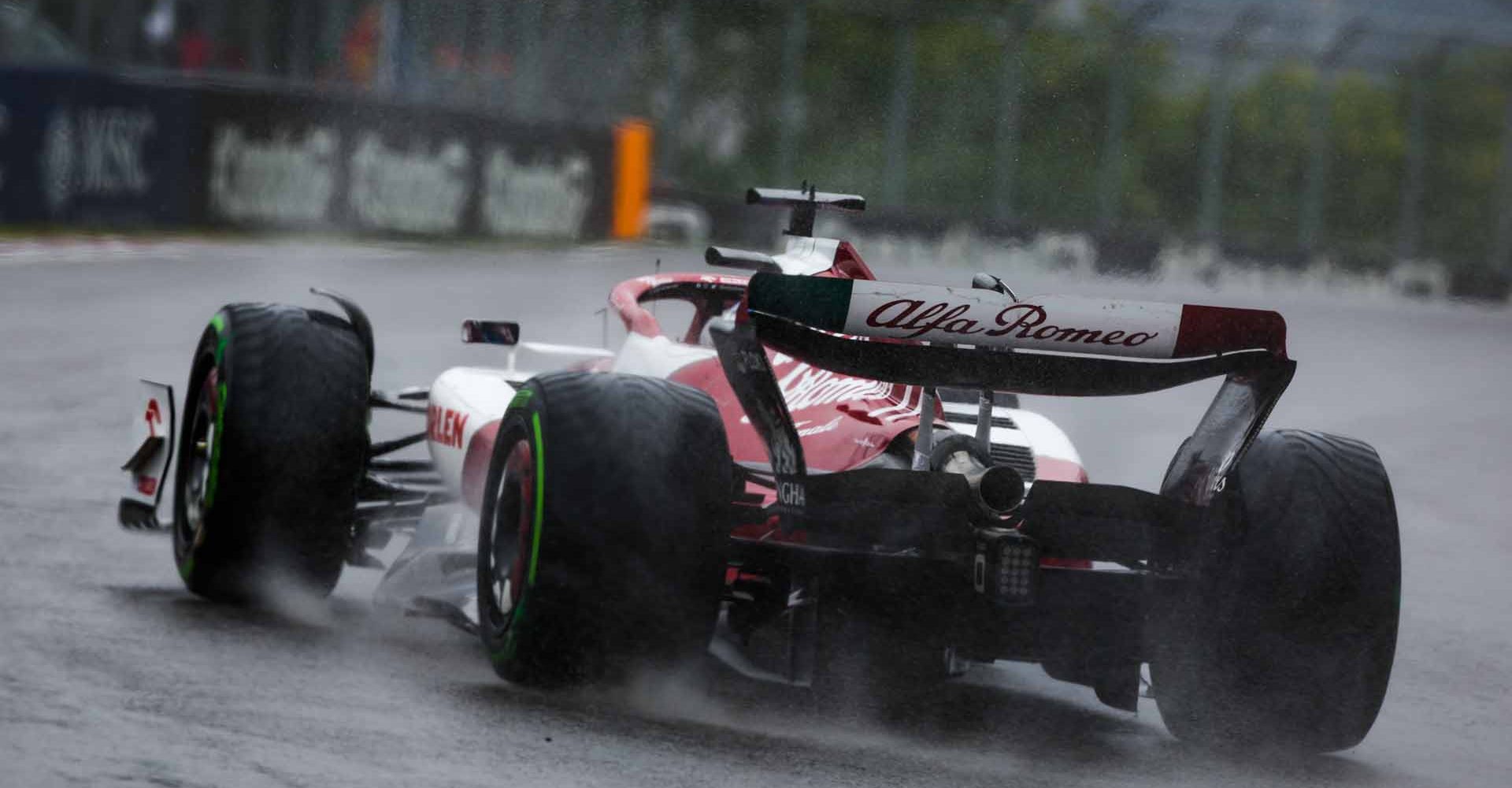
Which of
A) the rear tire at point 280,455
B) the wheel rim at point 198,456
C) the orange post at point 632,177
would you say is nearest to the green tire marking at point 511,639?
the rear tire at point 280,455

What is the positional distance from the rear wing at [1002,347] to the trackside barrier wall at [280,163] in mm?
17375

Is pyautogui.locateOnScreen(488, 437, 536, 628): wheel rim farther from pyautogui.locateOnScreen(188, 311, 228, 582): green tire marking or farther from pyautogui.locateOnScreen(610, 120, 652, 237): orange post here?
pyautogui.locateOnScreen(610, 120, 652, 237): orange post

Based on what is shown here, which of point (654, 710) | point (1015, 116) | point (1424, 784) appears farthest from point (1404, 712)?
point (1015, 116)

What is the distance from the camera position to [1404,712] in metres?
6.18

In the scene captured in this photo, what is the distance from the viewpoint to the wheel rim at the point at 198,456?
21.3ft

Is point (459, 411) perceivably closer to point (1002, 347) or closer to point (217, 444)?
point (217, 444)

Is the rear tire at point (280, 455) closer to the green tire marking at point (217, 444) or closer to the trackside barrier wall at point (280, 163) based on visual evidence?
the green tire marking at point (217, 444)

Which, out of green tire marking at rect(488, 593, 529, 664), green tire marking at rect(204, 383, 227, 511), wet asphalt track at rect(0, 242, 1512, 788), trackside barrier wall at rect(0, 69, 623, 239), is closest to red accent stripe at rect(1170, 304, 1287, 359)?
wet asphalt track at rect(0, 242, 1512, 788)

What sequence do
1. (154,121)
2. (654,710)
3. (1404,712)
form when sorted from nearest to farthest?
(654,710)
(1404,712)
(154,121)

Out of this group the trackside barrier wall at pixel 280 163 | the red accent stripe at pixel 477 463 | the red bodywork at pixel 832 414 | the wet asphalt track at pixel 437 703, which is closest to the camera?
the wet asphalt track at pixel 437 703

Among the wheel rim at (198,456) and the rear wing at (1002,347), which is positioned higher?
the rear wing at (1002,347)

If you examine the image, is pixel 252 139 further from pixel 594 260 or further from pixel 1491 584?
pixel 1491 584

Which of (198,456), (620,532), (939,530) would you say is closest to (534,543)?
(620,532)

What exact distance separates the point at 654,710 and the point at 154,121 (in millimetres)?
18472
